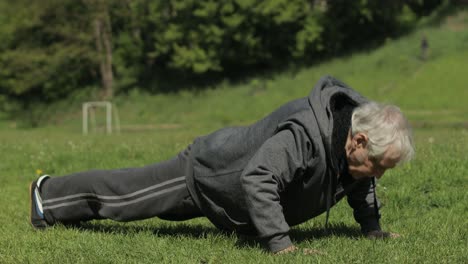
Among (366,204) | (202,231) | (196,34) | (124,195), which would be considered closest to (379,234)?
(366,204)

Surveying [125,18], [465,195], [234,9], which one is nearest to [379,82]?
[234,9]

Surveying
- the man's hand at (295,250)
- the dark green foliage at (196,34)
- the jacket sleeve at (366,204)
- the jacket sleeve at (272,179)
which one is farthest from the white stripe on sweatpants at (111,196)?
the dark green foliage at (196,34)

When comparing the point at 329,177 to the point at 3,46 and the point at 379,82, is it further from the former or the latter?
the point at 3,46

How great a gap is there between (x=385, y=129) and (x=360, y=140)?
0.19 m

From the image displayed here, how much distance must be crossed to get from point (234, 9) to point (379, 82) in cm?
1265

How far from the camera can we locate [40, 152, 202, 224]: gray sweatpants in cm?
471

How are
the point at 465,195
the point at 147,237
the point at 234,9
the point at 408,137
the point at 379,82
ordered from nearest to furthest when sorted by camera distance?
the point at 408,137, the point at 147,237, the point at 465,195, the point at 379,82, the point at 234,9

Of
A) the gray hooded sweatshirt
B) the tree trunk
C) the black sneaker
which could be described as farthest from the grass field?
the tree trunk

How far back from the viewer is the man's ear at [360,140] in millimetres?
4027

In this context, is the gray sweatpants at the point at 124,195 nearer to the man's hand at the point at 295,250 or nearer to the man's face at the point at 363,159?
the man's hand at the point at 295,250

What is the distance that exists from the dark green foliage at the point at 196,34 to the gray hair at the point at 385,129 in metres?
36.3

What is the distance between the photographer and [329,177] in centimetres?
434

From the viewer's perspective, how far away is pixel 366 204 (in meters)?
4.95

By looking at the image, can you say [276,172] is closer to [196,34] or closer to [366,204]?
[366,204]
